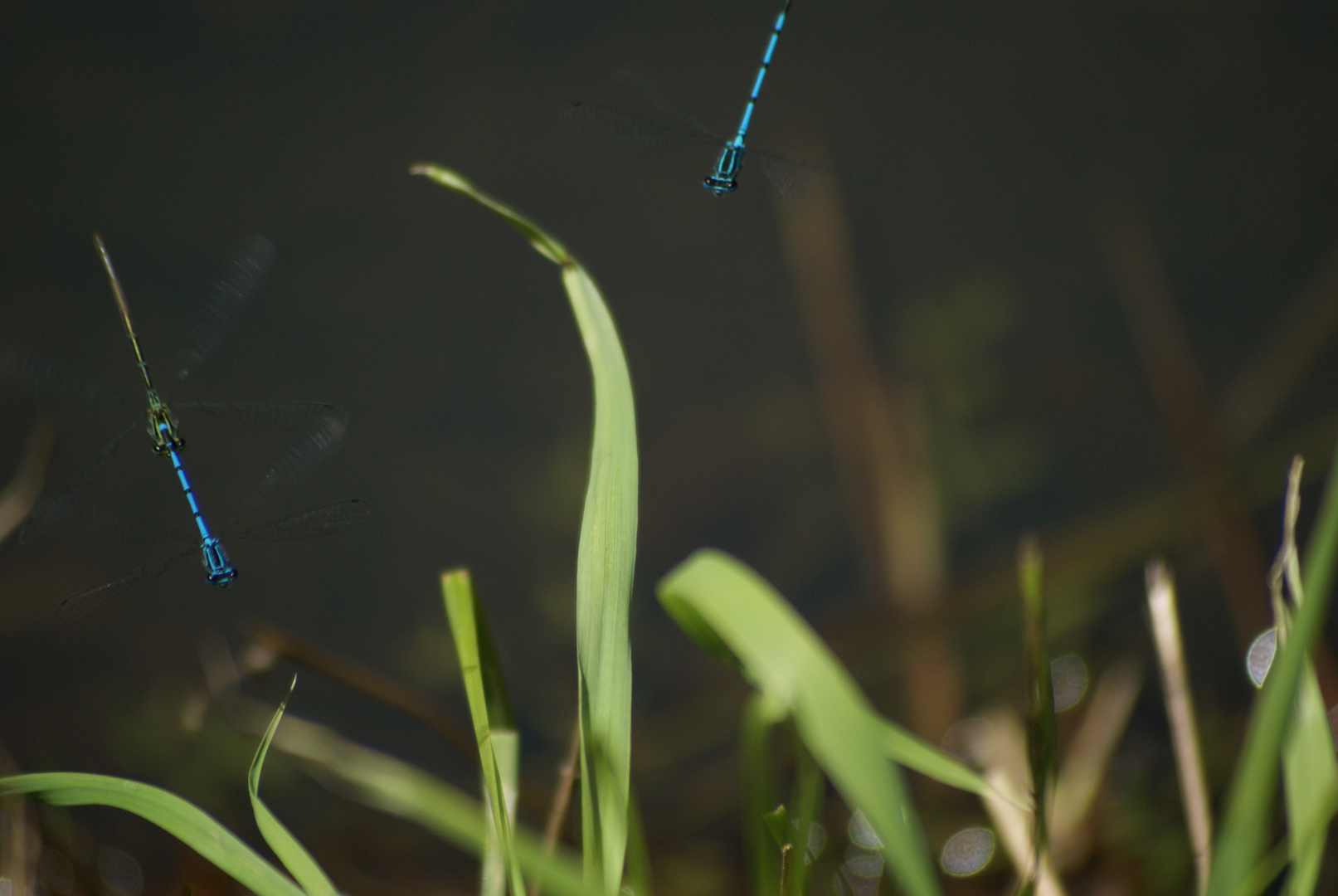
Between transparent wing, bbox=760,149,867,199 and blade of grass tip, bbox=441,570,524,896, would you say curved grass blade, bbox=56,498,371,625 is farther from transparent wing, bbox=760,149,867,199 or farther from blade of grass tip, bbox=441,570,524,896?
transparent wing, bbox=760,149,867,199

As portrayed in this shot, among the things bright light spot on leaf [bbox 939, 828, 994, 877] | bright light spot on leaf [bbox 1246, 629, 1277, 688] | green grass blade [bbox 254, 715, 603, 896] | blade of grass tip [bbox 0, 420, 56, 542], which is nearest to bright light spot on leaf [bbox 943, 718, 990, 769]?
bright light spot on leaf [bbox 939, 828, 994, 877]

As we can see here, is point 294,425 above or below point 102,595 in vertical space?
above

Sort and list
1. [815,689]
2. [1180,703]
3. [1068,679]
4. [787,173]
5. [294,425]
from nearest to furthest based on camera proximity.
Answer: [815,689] < [1180,703] < [294,425] < [787,173] < [1068,679]

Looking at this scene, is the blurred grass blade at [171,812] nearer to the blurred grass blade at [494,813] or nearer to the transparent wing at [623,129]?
the blurred grass blade at [494,813]

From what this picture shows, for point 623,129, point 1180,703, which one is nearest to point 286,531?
point 623,129

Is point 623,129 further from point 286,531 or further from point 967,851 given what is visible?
point 967,851

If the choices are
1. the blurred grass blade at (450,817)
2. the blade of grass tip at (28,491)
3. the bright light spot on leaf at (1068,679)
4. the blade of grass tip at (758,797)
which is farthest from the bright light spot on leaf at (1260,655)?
the blade of grass tip at (28,491)

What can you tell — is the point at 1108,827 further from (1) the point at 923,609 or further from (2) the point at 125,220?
(2) the point at 125,220
